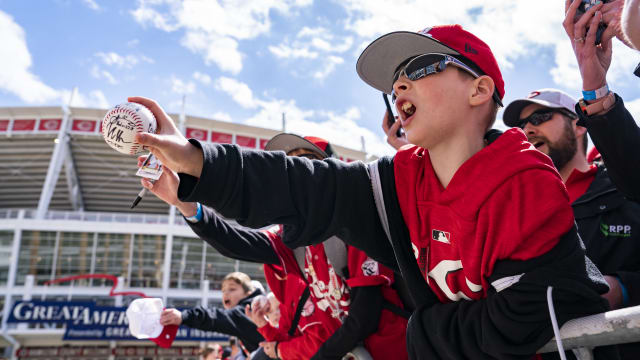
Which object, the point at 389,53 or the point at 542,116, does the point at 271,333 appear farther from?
the point at 542,116

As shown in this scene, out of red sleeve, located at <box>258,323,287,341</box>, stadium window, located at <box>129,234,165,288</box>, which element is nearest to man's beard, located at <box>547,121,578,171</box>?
red sleeve, located at <box>258,323,287,341</box>

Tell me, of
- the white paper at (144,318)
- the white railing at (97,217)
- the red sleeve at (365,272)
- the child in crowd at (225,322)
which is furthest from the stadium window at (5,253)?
the red sleeve at (365,272)

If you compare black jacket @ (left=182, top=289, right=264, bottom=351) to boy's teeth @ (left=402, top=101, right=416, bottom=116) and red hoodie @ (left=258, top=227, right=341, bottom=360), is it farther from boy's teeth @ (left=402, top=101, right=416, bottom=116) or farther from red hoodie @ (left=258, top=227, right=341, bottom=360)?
boy's teeth @ (left=402, top=101, right=416, bottom=116)

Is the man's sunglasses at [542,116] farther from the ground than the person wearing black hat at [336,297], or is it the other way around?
the man's sunglasses at [542,116]

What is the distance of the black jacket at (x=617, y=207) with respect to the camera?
1.50m

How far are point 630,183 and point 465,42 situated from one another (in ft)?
2.72

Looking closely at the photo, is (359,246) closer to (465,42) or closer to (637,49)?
(465,42)

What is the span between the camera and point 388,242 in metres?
1.38

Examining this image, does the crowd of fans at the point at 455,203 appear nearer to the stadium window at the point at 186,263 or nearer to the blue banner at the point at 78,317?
the blue banner at the point at 78,317

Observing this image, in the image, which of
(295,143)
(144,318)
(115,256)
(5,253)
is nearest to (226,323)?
(144,318)

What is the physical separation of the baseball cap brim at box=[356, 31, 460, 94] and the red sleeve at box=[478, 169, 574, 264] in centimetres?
49

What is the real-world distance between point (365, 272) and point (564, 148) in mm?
1239

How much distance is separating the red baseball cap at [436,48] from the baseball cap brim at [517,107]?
1.05 metres

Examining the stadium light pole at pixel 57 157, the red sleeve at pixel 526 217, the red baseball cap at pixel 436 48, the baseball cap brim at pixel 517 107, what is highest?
the stadium light pole at pixel 57 157
